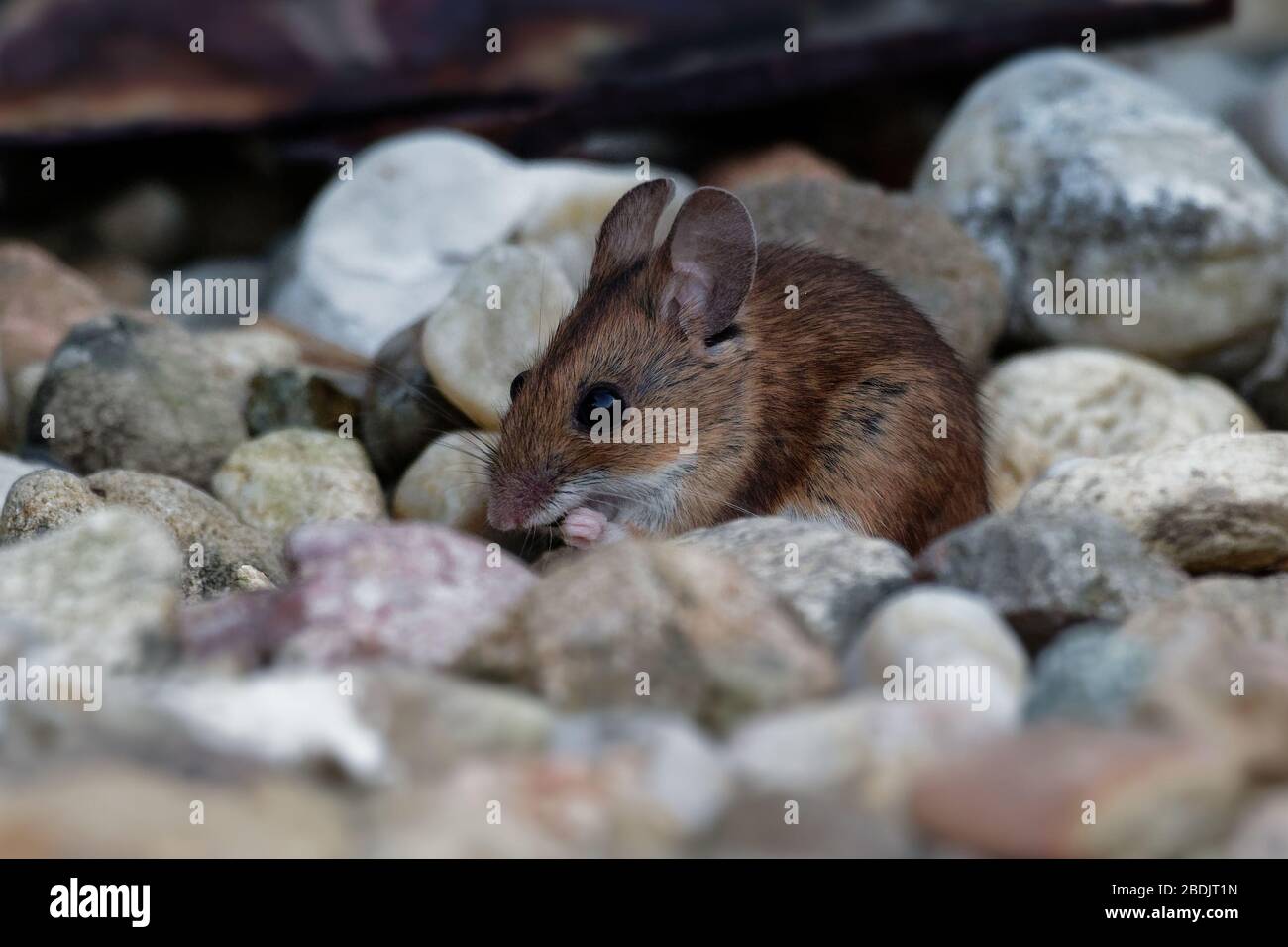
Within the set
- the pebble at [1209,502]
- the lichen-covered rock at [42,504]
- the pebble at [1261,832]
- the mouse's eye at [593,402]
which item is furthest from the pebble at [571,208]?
the pebble at [1261,832]

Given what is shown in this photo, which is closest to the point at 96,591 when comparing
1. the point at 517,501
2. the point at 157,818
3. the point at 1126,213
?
the point at 157,818

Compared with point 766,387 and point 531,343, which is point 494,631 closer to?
point 766,387

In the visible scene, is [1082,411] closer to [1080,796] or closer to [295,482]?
[295,482]

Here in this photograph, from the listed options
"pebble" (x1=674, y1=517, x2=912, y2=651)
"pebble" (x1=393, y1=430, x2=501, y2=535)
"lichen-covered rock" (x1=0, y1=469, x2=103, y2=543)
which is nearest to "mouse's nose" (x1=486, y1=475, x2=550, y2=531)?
"pebble" (x1=393, y1=430, x2=501, y2=535)

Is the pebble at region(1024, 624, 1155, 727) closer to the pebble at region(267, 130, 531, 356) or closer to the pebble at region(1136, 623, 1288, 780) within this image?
the pebble at region(1136, 623, 1288, 780)

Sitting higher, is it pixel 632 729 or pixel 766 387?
pixel 766 387

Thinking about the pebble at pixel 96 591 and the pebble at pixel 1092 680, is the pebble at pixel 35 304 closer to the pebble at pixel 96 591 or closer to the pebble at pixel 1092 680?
the pebble at pixel 96 591

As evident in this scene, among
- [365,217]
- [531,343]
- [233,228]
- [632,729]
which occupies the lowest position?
[632,729]
